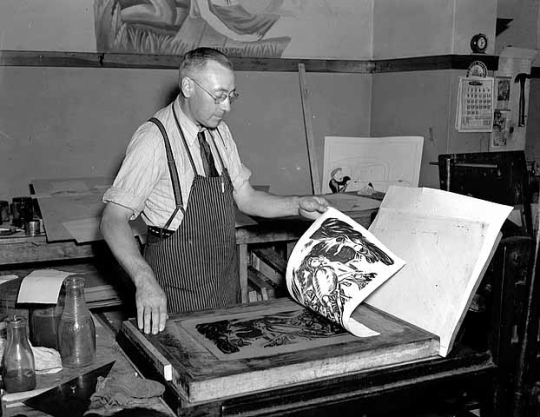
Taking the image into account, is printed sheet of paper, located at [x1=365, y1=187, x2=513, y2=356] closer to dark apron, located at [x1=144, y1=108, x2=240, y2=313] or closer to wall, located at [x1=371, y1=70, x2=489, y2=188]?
dark apron, located at [x1=144, y1=108, x2=240, y2=313]

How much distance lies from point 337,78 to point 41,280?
3.18 metres

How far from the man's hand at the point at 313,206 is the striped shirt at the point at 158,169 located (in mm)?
469

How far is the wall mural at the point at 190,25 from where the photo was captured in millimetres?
3830

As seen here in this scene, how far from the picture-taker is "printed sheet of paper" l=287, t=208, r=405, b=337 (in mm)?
1619

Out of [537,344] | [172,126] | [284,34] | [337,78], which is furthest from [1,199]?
[537,344]

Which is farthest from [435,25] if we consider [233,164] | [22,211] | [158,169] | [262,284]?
[22,211]

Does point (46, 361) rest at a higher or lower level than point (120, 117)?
lower

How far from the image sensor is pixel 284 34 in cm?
434

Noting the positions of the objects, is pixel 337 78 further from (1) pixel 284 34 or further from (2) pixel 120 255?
(2) pixel 120 255

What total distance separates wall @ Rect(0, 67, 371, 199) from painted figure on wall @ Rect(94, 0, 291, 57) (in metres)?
0.16

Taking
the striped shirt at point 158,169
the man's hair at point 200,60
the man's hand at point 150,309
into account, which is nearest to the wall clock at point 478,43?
the striped shirt at point 158,169

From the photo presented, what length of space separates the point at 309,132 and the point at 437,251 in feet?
9.45

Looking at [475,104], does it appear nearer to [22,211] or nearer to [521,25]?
[521,25]

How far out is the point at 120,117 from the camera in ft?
13.0
